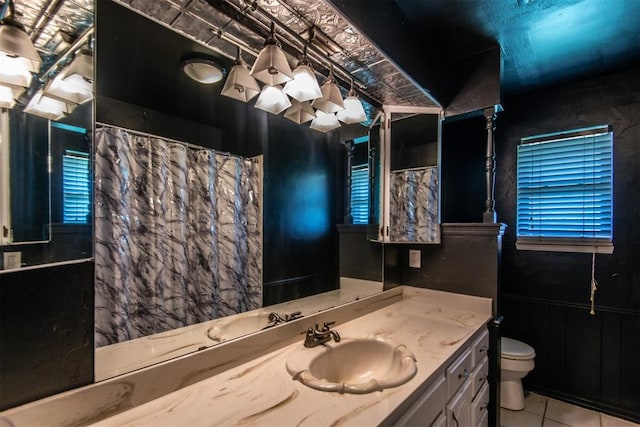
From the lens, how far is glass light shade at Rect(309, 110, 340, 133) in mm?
1813

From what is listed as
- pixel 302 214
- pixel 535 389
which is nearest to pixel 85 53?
pixel 302 214

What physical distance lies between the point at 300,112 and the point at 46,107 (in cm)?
116

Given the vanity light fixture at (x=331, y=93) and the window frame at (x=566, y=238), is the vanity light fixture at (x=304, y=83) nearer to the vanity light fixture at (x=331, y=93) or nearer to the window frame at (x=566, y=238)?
the vanity light fixture at (x=331, y=93)

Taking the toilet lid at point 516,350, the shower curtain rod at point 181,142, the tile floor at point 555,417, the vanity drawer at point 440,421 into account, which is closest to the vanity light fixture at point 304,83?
the shower curtain rod at point 181,142

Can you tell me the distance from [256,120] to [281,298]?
3.11 feet

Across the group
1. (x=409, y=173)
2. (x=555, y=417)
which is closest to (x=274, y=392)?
(x=409, y=173)

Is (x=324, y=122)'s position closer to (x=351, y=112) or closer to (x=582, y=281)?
(x=351, y=112)

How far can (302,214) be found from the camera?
5.87 ft

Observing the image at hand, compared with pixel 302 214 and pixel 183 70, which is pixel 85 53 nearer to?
pixel 183 70

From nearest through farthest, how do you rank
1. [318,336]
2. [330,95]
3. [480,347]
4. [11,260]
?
[11,260] < [318,336] < [330,95] < [480,347]

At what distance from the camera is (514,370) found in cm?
212

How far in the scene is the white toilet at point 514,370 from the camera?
2.12 m

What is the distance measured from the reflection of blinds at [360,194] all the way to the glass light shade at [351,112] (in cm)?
34

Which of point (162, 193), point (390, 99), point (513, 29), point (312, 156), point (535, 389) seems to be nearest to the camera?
point (162, 193)
